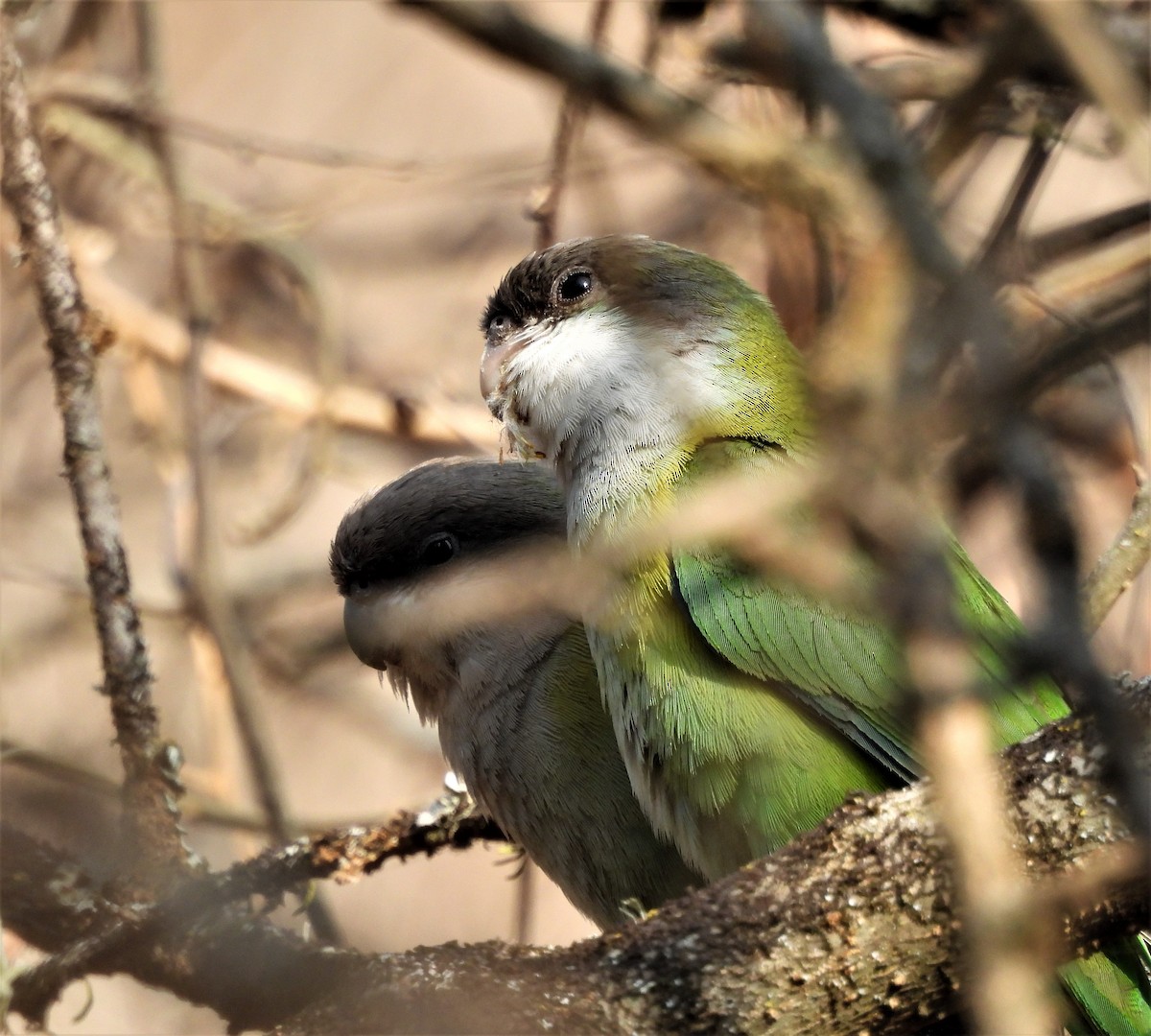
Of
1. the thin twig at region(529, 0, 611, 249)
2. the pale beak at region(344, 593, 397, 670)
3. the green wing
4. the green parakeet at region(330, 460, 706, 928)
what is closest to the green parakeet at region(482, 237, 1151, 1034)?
the green wing

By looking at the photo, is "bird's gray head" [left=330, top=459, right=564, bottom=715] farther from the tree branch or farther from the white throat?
the tree branch

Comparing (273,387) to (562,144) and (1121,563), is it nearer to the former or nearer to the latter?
(562,144)

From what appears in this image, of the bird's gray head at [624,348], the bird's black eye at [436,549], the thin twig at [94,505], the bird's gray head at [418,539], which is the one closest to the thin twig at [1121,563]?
the bird's gray head at [624,348]

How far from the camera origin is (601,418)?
3.09 meters

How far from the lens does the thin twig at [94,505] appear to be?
303cm

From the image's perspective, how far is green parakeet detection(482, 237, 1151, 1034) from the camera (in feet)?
9.17

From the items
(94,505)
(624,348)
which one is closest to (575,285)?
(624,348)

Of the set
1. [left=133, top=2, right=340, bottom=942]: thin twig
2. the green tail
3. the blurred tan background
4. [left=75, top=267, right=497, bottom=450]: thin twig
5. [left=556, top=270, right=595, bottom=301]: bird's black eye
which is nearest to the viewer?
the green tail

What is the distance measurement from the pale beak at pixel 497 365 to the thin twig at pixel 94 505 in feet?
2.95

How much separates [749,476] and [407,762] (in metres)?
3.55

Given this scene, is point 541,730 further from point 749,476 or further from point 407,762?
point 407,762

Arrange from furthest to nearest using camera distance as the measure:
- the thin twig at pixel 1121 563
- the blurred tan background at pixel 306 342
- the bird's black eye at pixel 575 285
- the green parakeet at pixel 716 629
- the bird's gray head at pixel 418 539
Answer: the blurred tan background at pixel 306 342 → the bird's gray head at pixel 418 539 → the bird's black eye at pixel 575 285 → the thin twig at pixel 1121 563 → the green parakeet at pixel 716 629

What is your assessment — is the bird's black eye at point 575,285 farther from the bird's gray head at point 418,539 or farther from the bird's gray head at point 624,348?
the bird's gray head at point 418,539

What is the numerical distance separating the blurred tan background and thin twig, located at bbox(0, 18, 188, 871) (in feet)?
4.53
